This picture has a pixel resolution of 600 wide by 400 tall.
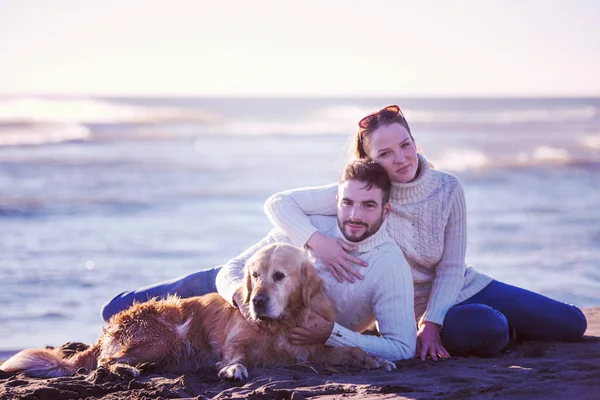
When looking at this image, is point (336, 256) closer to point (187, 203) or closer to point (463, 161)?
point (187, 203)

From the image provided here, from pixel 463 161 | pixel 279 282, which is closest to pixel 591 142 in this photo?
pixel 463 161

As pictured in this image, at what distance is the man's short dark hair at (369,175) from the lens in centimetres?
462

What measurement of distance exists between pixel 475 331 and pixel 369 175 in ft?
3.73

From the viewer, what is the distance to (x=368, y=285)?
462cm

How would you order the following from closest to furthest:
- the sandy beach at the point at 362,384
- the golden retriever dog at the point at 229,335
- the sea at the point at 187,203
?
the sandy beach at the point at 362,384 < the golden retriever dog at the point at 229,335 < the sea at the point at 187,203

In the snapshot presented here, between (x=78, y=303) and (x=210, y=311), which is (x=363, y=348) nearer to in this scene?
(x=210, y=311)

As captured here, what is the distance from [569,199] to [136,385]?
11328 millimetres

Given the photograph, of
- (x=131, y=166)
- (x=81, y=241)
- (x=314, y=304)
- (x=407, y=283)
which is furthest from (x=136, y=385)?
(x=131, y=166)

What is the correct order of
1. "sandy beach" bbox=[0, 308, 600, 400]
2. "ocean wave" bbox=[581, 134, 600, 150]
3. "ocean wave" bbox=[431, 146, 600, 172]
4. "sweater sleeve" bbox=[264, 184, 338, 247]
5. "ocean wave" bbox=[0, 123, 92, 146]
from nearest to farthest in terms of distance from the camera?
"sandy beach" bbox=[0, 308, 600, 400] < "sweater sleeve" bbox=[264, 184, 338, 247] < "ocean wave" bbox=[431, 146, 600, 172] < "ocean wave" bbox=[0, 123, 92, 146] < "ocean wave" bbox=[581, 134, 600, 150]

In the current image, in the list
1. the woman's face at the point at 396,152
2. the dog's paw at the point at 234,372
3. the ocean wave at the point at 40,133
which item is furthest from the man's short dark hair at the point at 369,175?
the ocean wave at the point at 40,133

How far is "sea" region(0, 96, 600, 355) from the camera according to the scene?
7.72 metres

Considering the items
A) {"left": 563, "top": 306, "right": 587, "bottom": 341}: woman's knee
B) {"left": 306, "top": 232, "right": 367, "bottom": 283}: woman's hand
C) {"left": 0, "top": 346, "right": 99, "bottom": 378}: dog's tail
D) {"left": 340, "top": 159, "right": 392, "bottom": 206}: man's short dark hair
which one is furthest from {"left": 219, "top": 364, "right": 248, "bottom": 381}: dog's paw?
{"left": 563, "top": 306, "right": 587, "bottom": 341}: woman's knee

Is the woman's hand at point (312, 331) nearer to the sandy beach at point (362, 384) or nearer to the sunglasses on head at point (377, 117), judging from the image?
the sandy beach at point (362, 384)

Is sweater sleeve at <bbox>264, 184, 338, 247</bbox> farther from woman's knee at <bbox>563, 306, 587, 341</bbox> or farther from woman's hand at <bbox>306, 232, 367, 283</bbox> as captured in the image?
woman's knee at <bbox>563, 306, 587, 341</bbox>
